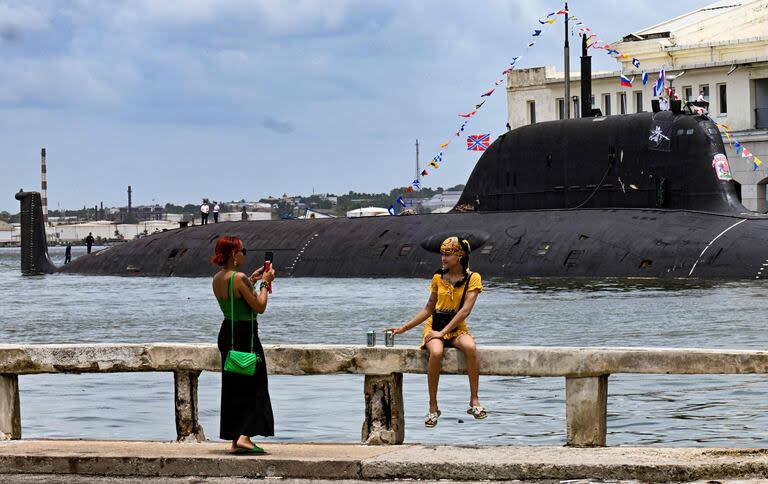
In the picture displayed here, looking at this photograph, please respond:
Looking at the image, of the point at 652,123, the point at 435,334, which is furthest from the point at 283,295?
the point at 435,334

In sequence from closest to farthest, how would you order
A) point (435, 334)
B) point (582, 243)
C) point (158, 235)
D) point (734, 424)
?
point (435, 334) → point (734, 424) → point (582, 243) → point (158, 235)

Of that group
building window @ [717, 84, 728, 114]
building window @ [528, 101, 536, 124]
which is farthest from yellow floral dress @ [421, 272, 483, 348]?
building window @ [528, 101, 536, 124]

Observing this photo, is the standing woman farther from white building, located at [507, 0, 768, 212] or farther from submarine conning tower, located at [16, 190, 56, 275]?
white building, located at [507, 0, 768, 212]

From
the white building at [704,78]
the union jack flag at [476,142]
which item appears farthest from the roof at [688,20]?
the union jack flag at [476,142]

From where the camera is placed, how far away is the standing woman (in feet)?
32.3

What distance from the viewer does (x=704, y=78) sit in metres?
69.9

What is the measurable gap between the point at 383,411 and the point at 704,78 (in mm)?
62224

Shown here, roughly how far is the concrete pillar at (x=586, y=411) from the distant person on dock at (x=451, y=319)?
0.73 meters

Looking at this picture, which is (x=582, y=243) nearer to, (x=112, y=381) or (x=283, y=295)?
(x=283, y=295)

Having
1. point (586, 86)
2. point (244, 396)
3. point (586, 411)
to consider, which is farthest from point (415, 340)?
point (586, 86)

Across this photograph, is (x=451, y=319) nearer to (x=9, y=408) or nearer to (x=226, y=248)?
(x=226, y=248)

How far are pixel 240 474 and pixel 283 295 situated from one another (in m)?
27.6

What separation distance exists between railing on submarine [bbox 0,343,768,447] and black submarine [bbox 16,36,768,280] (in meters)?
21.7

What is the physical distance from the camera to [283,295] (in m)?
37.1
